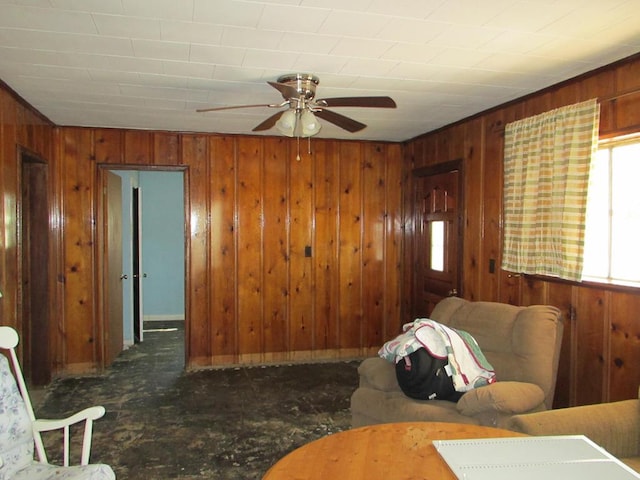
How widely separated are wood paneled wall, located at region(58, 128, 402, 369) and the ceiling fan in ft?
6.25

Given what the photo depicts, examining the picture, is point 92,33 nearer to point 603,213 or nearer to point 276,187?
point 276,187

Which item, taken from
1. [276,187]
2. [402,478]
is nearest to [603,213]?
[402,478]

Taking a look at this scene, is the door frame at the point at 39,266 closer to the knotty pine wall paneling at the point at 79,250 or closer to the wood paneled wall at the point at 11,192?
the knotty pine wall paneling at the point at 79,250

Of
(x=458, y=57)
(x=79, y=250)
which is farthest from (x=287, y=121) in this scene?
(x=79, y=250)

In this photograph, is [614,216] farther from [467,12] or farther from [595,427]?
[467,12]

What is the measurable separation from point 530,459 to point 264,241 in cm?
379

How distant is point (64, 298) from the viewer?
15.2ft

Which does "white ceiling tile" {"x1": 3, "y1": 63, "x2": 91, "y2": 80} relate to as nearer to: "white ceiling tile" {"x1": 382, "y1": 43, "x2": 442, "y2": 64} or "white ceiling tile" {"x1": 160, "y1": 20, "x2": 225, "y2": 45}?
"white ceiling tile" {"x1": 160, "y1": 20, "x2": 225, "y2": 45}

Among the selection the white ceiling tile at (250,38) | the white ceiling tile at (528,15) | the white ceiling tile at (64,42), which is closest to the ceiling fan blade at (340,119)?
the white ceiling tile at (250,38)

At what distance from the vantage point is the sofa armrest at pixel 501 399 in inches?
92.3

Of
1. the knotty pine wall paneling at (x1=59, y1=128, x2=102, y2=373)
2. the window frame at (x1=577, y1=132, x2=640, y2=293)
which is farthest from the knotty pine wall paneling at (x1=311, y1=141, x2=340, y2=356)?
the window frame at (x1=577, y1=132, x2=640, y2=293)

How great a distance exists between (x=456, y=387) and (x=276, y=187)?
306 cm

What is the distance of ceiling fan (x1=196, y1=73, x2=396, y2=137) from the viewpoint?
270cm

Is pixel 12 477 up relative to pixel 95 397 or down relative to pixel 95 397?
up
